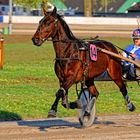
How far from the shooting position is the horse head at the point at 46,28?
1067 centimetres

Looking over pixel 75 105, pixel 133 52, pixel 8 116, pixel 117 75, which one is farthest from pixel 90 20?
pixel 75 105

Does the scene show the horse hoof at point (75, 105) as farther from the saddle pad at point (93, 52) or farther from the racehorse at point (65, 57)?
the saddle pad at point (93, 52)

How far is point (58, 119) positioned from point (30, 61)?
1668 cm

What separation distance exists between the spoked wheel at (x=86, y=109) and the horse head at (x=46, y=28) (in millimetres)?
1461

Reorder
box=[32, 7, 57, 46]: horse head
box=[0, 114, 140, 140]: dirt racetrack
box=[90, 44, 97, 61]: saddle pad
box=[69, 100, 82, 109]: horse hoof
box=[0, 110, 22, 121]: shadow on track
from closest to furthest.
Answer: box=[0, 114, 140, 140]: dirt racetrack → box=[32, 7, 57, 46]: horse head → box=[69, 100, 82, 109]: horse hoof → box=[90, 44, 97, 61]: saddle pad → box=[0, 110, 22, 121]: shadow on track

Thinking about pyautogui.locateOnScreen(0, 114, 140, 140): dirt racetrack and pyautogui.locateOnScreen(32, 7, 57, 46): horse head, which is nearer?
pyautogui.locateOnScreen(0, 114, 140, 140): dirt racetrack

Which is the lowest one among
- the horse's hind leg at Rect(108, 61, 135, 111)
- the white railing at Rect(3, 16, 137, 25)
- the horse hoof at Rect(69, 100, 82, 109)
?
the white railing at Rect(3, 16, 137, 25)

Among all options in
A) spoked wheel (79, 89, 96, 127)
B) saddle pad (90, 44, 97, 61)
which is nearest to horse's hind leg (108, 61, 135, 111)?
spoked wheel (79, 89, 96, 127)

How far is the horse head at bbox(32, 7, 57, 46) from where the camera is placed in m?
10.7

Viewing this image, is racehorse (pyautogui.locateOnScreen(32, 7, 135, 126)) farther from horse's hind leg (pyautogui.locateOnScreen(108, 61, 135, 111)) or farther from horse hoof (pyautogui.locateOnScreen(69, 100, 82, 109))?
horse's hind leg (pyautogui.locateOnScreen(108, 61, 135, 111))

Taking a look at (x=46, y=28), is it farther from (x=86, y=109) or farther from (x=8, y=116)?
(x=8, y=116)

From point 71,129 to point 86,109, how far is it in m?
0.49

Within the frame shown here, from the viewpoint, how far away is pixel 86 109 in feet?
38.9

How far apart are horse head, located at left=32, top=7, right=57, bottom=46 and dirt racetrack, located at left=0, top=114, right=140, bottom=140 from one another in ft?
4.90
